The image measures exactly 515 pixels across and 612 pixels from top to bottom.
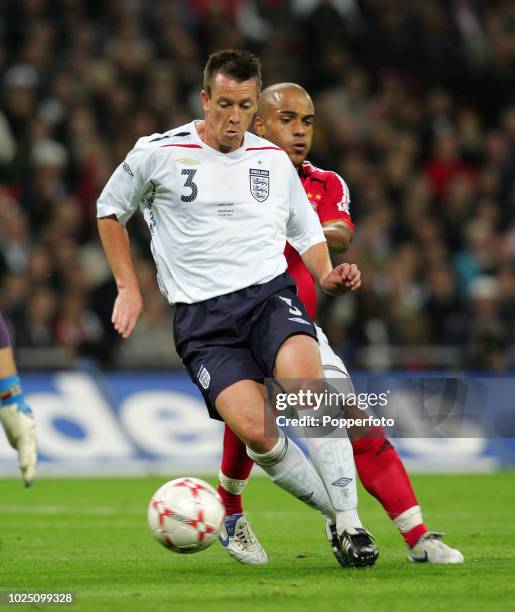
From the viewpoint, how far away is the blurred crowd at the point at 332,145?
49.4 feet

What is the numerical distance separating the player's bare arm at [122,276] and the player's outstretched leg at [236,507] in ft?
3.31

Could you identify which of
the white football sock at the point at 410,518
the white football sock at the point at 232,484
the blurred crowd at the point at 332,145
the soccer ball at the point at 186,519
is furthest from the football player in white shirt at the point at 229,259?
the blurred crowd at the point at 332,145

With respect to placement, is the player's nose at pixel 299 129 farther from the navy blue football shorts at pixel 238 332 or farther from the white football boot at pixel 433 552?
the white football boot at pixel 433 552

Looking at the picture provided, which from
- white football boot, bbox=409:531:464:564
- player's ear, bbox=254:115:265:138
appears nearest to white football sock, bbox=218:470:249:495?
white football boot, bbox=409:531:464:564

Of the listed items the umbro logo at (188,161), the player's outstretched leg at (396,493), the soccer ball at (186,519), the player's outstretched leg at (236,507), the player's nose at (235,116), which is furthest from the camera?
the player's outstretched leg at (236,507)

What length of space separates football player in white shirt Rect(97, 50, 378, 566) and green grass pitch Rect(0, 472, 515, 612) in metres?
0.48

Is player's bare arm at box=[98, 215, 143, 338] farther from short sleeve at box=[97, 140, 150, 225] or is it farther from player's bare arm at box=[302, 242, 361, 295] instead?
player's bare arm at box=[302, 242, 361, 295]

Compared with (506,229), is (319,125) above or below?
above

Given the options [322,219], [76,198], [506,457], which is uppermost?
[322,219]

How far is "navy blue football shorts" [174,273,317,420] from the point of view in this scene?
6582mm

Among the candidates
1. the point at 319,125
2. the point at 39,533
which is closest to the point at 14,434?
the point at 39,533

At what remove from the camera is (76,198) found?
15992 mm

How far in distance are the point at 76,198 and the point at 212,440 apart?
13.0 feet

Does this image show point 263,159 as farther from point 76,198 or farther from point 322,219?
point 76,198
